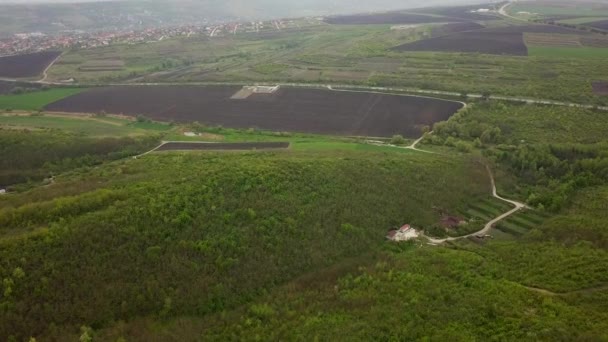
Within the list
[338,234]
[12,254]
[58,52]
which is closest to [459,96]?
[338,234]

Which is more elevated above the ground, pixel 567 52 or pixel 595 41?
pixel 595 41

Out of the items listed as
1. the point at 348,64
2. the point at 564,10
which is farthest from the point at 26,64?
the point at 564,10

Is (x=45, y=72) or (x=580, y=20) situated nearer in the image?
(x=45, y=72)

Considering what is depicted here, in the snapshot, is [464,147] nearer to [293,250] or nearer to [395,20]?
[293,250]

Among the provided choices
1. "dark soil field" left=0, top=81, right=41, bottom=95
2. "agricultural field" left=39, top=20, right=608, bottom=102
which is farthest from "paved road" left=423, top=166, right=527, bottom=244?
"dark soil field" left=0, top=81, right=41, bottom=95

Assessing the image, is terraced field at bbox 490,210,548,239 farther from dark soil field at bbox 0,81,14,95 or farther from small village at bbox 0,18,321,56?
small village at bbox 0,18,321,56

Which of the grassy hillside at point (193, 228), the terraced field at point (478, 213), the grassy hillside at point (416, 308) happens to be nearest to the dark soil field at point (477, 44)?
the grassy hillside at point (193, 228)

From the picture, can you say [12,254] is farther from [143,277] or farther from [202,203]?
[202,203]
